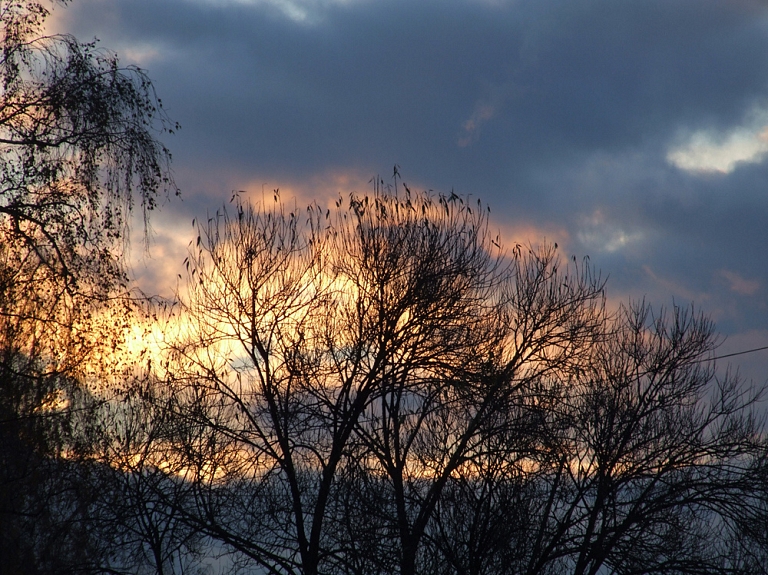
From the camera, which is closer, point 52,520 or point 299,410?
point 52,520

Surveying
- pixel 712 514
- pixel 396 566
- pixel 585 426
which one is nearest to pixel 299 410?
pixel 396 566

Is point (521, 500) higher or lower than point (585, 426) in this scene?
lower

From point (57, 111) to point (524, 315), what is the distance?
11.6m

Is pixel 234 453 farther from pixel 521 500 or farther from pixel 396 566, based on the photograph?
pixel 521 500

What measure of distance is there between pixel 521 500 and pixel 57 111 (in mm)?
10812

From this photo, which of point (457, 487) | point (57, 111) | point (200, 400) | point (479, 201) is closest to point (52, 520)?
point (200, 400)

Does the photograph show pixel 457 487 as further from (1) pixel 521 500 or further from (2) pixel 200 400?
(2) pixel 200 400

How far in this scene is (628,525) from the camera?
16.2 metres

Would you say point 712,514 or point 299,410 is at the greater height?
point 299,410

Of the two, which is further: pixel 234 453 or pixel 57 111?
pixel 234 453

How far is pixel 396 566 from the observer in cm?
1400

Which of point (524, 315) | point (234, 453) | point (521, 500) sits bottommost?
point (521, 500)

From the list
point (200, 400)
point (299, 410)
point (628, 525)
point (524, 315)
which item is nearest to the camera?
point (299, 410)

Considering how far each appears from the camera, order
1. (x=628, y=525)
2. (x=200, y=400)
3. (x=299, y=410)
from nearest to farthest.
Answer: (x=299, y=410) < (x=200, y=400) < (x=628, y=525)
